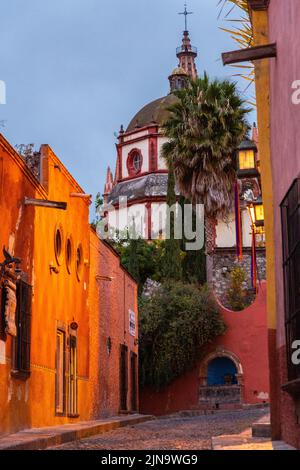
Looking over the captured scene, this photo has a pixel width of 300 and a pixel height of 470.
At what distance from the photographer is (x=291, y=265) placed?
29.7ft

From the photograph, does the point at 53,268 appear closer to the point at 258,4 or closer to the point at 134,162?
the point at 258,4

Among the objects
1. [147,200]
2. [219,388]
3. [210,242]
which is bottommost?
[219,388]

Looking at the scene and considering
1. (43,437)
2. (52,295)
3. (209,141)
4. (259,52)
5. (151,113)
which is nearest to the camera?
(259,52)

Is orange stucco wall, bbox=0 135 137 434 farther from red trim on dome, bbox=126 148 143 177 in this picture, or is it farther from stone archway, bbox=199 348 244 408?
red trim on dome, bbox=126 148 143 177

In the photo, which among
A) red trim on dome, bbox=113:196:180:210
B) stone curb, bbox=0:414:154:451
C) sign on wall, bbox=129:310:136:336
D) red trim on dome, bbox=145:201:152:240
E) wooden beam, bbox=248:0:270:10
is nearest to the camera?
stone curb, bbox=0:414:154:451

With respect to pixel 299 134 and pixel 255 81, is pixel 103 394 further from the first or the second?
pixel 299 134

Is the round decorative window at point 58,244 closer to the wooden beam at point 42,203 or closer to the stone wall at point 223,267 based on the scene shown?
the wooden beam at point 42,203

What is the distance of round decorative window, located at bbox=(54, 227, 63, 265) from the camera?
1647 cm

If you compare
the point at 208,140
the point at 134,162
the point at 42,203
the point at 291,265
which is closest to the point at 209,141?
the point at 208,140

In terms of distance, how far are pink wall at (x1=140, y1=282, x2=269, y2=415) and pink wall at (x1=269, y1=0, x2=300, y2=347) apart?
1944 centimetres

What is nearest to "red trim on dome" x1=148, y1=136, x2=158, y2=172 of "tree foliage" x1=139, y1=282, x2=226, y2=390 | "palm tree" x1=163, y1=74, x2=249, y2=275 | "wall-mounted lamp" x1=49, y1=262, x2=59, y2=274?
"palm tree" x1=163, y1=74, x2=249, y2=275

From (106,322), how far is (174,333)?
778cm

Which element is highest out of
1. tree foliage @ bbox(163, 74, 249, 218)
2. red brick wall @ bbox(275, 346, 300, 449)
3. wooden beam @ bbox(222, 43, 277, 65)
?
tree foliage @ bbox(163, 74, 249, 218)

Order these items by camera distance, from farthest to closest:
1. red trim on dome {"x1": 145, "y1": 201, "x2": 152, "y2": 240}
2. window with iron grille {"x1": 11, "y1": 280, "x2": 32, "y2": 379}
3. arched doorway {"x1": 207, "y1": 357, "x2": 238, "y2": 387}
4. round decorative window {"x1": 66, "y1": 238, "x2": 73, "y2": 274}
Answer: red trim on dome {"x1": 145, "y1": 201, "x2": 152, "y2": 240}, arched doorway {"x1": 207, "y1": 357, "x2": 238, "y2": 387}, round decorative window {"x1": 66, "y1": 238, "x2": 73, "y2": 274}, window with iron grille {"x1": 11, "y1": 280, "x2": 32, "y2": 379}
